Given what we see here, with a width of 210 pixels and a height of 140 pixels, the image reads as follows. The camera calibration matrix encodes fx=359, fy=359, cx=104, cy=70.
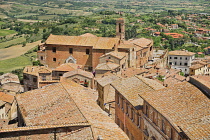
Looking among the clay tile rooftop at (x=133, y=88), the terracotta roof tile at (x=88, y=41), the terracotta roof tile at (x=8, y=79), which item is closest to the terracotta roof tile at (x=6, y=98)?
the terracotta roof tile at (x=8, y=79)

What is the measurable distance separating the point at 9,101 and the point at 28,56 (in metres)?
36.4

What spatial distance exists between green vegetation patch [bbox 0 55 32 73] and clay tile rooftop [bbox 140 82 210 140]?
163ft

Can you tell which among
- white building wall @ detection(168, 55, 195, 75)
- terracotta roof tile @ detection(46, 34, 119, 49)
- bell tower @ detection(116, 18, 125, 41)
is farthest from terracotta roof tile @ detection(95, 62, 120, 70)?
white building wall @ detection(168, 55, 195, 75)

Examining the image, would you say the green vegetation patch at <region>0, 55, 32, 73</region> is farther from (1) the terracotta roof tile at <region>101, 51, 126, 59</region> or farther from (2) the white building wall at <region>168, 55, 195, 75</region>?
(1) the terracotta roof tile at <region>101, 51, 126, 59</region>

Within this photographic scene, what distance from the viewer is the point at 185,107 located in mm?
14008

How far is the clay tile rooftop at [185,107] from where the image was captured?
12.2 metres

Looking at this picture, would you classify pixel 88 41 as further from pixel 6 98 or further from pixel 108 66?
pixel 6 98

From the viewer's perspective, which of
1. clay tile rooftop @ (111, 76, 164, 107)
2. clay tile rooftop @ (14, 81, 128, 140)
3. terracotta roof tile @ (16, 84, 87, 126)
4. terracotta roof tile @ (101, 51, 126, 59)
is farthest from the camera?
terracotta roof tile @ (101, 51, 126, 59)

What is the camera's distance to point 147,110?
15.7 meters

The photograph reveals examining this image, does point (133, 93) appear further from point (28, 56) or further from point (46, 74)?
point (28, 56)

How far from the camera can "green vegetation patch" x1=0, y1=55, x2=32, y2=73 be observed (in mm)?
63188

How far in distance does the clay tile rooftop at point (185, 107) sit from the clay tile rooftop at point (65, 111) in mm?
1981

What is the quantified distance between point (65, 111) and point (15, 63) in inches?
2118

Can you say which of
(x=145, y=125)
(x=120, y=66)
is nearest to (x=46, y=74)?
(x=120, y=66)
